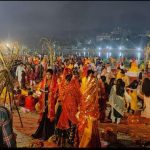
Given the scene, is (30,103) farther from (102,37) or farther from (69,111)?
(102,37)

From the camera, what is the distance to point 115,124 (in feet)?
34.3

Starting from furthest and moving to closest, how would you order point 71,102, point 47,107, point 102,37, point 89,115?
point 102,37 < point 47,107 < point 71,102 < point 89,115

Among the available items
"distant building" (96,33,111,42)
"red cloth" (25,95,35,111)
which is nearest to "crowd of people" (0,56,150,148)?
"red cloth" (25,95,35,111)

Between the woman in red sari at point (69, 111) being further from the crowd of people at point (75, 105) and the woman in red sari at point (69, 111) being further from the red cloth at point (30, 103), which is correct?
the red cloth at point (30, 103)

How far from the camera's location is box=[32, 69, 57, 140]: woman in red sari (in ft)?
28.2

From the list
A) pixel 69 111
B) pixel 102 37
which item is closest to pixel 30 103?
pixel 69 111

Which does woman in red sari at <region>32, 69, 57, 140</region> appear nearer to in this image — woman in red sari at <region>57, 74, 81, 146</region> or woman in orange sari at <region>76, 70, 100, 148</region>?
woman in red sari at <region>57, 74, 81, 146</region>

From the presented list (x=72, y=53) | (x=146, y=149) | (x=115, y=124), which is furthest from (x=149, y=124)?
(x=72, y=53)

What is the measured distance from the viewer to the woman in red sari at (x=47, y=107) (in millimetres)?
8609

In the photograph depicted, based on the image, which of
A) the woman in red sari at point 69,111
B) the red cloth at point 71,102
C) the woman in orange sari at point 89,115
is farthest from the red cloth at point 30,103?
the woman in orange sari at point 89,115

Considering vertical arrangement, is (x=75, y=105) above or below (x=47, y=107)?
above

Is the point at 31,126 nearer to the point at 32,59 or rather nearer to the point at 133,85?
the point at 133,85

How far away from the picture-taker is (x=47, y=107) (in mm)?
8773

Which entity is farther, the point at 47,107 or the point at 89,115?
the point at 47,107
